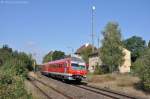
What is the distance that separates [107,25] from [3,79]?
53.7 meters

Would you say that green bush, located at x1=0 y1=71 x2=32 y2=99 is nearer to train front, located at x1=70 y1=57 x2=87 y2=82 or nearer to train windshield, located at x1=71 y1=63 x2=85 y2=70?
train front, located at x1=70 y1=57 x2=87 y2=82

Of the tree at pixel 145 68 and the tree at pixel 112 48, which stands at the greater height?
the tree at pixel 112 48

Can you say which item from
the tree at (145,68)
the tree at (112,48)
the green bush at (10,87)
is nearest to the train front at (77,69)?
the tree at (145,68)

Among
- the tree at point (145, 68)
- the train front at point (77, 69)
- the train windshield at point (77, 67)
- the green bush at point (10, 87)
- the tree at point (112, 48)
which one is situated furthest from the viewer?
the tree at point (112, 48)

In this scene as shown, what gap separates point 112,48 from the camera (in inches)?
2576

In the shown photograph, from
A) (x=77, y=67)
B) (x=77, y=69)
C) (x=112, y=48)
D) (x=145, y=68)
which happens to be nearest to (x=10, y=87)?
(x=145, y=68)

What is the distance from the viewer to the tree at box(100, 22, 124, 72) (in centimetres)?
6431

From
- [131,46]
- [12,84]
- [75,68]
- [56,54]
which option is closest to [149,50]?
[75,68]

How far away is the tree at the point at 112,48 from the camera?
64.3 meters

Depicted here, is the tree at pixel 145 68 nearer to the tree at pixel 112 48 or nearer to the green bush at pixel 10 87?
the green bush at pixel 10 87

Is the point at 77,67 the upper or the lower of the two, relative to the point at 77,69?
upper

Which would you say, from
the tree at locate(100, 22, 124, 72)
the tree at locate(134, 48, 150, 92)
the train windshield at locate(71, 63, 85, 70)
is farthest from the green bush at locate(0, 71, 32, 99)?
the tree at locate(100, 22, 124, 72)

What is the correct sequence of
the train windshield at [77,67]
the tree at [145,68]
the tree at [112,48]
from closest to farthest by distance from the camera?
1. the tree at [145,68]
2. the train windshield at [77,67]
3. the tree at [112,48]

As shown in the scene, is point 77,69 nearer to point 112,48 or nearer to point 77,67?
point 77,67
